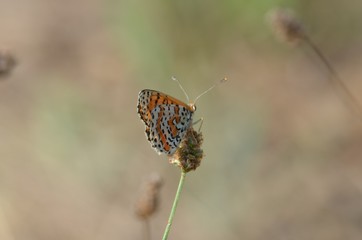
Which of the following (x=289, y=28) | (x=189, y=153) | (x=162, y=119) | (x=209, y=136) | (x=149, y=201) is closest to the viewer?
(x=189, y=153)

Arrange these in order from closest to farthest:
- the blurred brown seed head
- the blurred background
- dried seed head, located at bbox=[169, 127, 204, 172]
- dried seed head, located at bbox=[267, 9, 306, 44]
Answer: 1. dried seed head, located at bbox=[169, 127, 204, 172]
2. the blurred brown seed head
3. dried seed head, located at bbox=[267, 9, 306, 44]
4. the blurred background

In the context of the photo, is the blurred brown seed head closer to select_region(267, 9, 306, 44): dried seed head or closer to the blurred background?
select_region(267, 9, 306, 44): dried seed head

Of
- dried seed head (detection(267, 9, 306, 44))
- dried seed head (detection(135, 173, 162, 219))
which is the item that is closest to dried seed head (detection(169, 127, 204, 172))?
dried seed head (detection(135, 173, 162, 219))

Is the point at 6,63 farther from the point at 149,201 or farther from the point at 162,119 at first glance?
the point at 149,201

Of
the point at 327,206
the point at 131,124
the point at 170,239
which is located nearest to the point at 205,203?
the point at 170,239

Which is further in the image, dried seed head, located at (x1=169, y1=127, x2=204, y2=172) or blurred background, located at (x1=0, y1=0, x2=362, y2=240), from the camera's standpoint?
blurred background, located at (x1=0, y1=0, x2=362, y2=240)

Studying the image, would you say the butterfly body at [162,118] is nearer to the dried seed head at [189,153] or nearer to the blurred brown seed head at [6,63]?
the dried seed head at [189,153]

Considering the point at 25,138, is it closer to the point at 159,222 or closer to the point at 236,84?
the point at 159,222

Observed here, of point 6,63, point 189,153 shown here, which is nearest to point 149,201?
point 189,153
